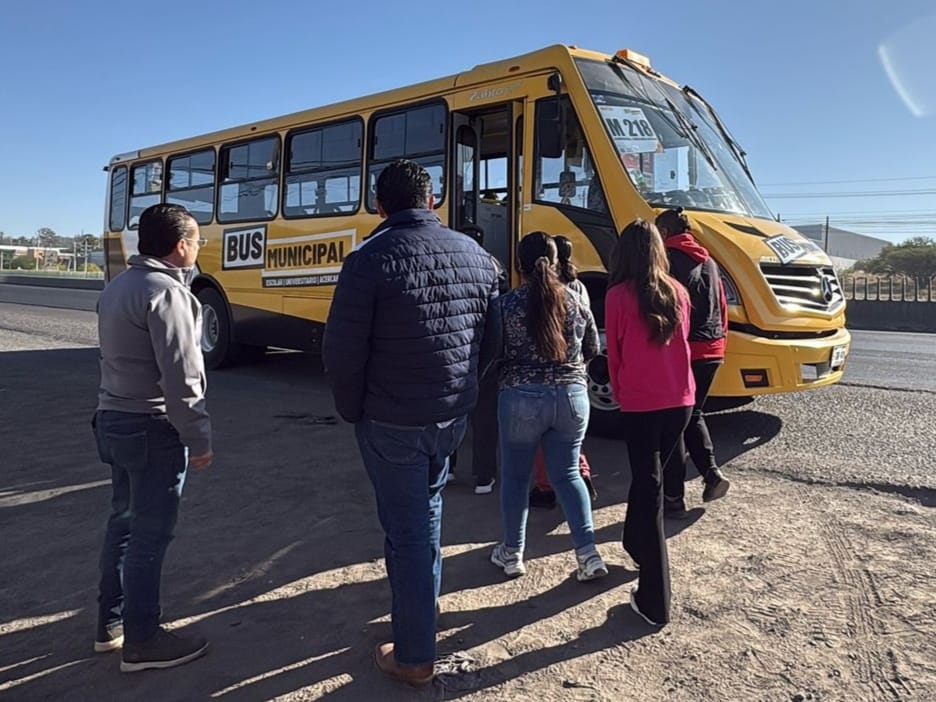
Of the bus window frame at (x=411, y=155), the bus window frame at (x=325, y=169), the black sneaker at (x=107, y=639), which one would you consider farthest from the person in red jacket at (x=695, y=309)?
the bus window frame at (x=325, y=169)

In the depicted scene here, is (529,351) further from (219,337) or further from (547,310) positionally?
(219,337)

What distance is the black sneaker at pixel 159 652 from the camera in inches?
117

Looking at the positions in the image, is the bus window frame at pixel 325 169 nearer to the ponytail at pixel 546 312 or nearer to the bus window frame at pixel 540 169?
the bus window frame at pixel 540 169

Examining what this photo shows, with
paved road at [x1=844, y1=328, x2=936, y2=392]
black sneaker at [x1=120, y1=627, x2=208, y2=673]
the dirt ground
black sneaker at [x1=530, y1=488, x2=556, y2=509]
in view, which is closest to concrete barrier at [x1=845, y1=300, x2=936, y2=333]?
paved road at [x1=844, y1=328, x2=936, y2=392]

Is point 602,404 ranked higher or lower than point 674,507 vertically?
higher

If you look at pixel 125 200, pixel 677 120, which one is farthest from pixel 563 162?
pixel 125 200

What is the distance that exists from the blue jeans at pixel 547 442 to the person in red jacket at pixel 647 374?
26cm

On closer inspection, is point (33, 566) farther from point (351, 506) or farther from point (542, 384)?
point (542, 384)

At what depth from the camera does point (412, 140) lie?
8.00m

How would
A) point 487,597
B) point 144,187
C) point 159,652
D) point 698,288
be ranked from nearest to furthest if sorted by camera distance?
1. point 159,652
2. point 487,597
3. point 698,288
4. point 144,187

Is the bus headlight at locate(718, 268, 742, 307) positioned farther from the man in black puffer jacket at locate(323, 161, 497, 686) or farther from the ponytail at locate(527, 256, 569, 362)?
the man in black puffer jacket at locate(323, 161, 497, 686)

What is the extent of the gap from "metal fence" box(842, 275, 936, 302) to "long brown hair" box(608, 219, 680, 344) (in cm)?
1873

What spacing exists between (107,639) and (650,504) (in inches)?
93.7

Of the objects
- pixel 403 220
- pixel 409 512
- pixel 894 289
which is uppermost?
pixel 894 289
